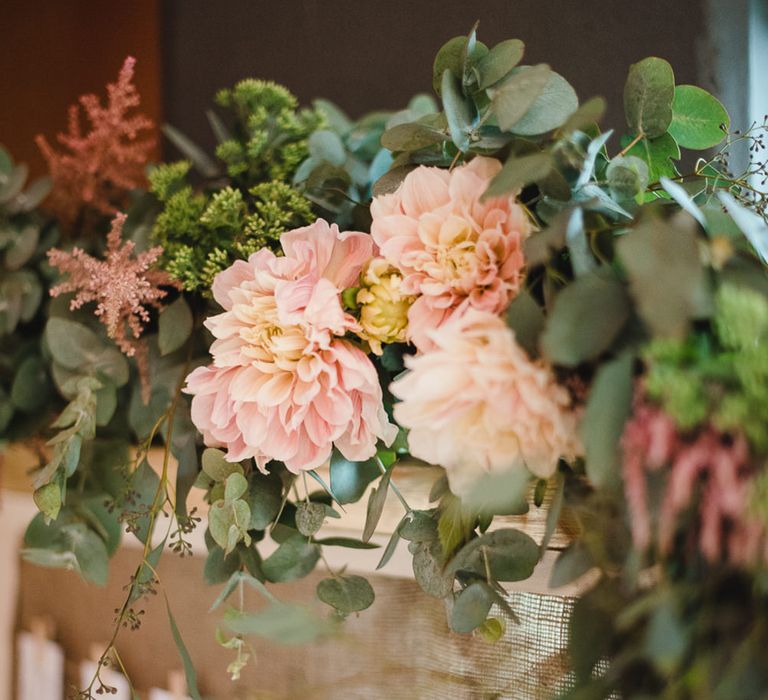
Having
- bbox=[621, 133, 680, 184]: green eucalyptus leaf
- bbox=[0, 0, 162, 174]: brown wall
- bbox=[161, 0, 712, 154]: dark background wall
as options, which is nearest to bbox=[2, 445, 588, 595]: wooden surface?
bbox=[621, 133, 680, 184]: green eucalyptus leaf

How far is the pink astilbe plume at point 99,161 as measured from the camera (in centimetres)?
67

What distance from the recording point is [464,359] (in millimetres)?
339

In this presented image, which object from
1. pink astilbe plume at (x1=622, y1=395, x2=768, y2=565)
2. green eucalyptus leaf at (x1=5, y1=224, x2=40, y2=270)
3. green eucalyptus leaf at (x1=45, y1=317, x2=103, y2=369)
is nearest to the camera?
pink astilbe plume at (x1=622, y1=395, x2=768, y2=565)

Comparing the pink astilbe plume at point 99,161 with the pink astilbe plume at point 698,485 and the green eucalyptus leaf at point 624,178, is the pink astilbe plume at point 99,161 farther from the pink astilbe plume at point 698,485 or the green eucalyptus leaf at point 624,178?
the pink astilbe plume at point 698,485

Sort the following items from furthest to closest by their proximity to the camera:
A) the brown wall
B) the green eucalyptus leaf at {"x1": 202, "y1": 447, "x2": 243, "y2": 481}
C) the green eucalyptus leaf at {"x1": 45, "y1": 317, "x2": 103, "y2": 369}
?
the brown wall < the green eucalyptus leaf at {"x1": 45, "y1": 317, "x2": 103, "y2": 369} < the green eucalyptus leaf at {"x1": 202, "y1": 447, "x2": 243, "y2": 481}

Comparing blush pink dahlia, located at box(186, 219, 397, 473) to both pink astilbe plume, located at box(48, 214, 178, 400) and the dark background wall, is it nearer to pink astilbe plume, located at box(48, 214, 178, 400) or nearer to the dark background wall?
pink astilbe plume, located at box(48, 214, 178, 400)

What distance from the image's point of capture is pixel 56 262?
57 centimetres

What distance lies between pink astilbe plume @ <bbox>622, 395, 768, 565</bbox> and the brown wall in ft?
3.31

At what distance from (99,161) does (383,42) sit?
34cm

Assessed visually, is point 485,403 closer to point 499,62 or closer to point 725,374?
point 725,374

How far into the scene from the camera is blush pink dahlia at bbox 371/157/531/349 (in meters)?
0.38

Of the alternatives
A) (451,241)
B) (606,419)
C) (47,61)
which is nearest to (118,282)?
(451,241)

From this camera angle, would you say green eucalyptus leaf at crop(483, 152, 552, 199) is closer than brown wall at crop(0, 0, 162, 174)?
Yes

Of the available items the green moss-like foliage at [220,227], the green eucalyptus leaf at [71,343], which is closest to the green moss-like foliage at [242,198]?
the green moss-like foliage at [220,227]
